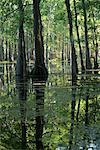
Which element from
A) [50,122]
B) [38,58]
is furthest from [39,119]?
[38,58]

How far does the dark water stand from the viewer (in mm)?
8680

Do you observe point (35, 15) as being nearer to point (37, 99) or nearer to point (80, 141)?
point (37, 99)

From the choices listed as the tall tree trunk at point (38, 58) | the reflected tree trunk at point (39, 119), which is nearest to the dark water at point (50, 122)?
the reflected tree trunk at point (39, 119)

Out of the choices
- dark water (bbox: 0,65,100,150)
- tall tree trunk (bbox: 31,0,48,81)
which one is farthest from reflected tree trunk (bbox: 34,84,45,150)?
tall tree trunk (bbox: 31,0,48,81)

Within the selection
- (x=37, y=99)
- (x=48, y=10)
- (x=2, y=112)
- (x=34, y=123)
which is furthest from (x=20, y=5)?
(x=48, y=10)

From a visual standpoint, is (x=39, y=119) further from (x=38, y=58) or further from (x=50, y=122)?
(x=38, y=58)

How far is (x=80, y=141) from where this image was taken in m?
8.66

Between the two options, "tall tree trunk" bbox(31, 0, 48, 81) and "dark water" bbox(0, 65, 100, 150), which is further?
"tall tree trunk" bbox(31, 0, 48, 81)

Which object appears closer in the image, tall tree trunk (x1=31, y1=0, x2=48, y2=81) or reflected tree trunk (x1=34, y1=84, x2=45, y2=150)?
reflected tree trunk (x1=34, y1=84, x2=45, y2=150)

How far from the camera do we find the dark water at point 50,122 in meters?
8.68

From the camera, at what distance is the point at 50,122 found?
36.7 ft

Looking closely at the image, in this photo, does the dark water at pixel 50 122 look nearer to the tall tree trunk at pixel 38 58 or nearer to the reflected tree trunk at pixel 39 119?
the reflected tree trunk at pixel 39 119

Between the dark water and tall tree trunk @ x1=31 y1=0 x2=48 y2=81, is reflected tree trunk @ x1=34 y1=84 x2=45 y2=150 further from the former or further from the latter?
tall tree trunk @ x1=31 y1=0 x2=48 y2=81

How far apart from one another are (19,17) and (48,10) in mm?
21526
